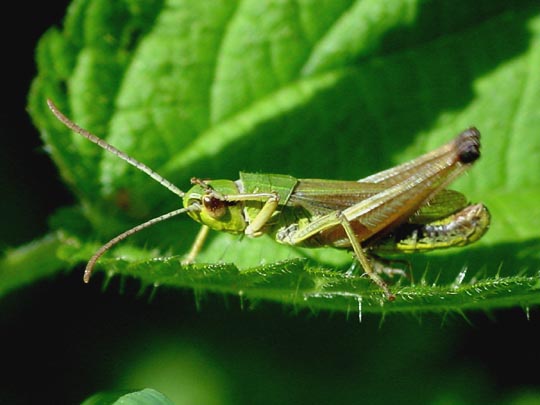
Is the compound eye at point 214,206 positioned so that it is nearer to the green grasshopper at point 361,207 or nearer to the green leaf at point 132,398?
the green grasshopper at point 361,207

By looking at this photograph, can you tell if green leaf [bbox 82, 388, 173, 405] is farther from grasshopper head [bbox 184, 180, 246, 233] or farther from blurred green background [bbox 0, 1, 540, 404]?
blurred green background [bbox 0, 1, 540, 404]

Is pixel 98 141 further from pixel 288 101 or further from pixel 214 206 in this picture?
pixel 288 101

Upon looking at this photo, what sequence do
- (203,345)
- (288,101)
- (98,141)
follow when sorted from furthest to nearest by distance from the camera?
(203,345)
(288,101)
(98,141)

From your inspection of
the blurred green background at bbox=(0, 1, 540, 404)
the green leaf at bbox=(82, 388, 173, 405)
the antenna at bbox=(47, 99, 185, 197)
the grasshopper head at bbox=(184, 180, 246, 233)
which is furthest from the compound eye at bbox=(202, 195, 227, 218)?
the green leaf at bbox=(82, 388, 173, 405)

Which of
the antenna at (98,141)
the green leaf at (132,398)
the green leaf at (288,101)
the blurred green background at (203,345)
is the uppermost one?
the green leaf at (288,101)

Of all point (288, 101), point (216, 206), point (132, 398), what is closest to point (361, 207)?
point (216, 206)

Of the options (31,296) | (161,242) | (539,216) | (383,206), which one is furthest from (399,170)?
(31,296)

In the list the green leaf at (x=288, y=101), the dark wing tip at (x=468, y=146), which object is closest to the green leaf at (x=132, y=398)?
the green leaf at (x=288, y=101)
